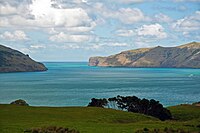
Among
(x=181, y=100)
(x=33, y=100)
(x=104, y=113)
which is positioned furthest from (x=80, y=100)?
(x=104, y=113)

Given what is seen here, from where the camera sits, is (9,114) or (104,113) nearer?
(9,114)

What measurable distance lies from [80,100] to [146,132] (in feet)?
378

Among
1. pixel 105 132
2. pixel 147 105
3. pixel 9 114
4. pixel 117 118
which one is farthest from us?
pixel 147 105

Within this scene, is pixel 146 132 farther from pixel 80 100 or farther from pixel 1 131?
pixel 80 100

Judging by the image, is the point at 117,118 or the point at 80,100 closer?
the point at 117,118

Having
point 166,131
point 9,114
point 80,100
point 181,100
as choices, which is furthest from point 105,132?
point 181,100

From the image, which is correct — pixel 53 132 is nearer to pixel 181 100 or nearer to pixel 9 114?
pixel 9 114

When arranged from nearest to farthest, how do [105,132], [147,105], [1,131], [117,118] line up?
[1,131] < [105,132] < [117,118] < [147,105]

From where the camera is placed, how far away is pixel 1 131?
96.1ft

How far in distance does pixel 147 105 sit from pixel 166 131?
5343 cm

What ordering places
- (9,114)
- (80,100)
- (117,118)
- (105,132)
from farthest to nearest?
(80,100)
(117,118)
(9,114)
(105,132)

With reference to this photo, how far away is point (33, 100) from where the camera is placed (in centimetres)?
15088

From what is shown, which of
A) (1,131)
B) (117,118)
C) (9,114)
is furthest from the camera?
(117,118)

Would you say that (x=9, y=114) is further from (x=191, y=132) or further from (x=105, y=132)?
(x=191, y=132)
